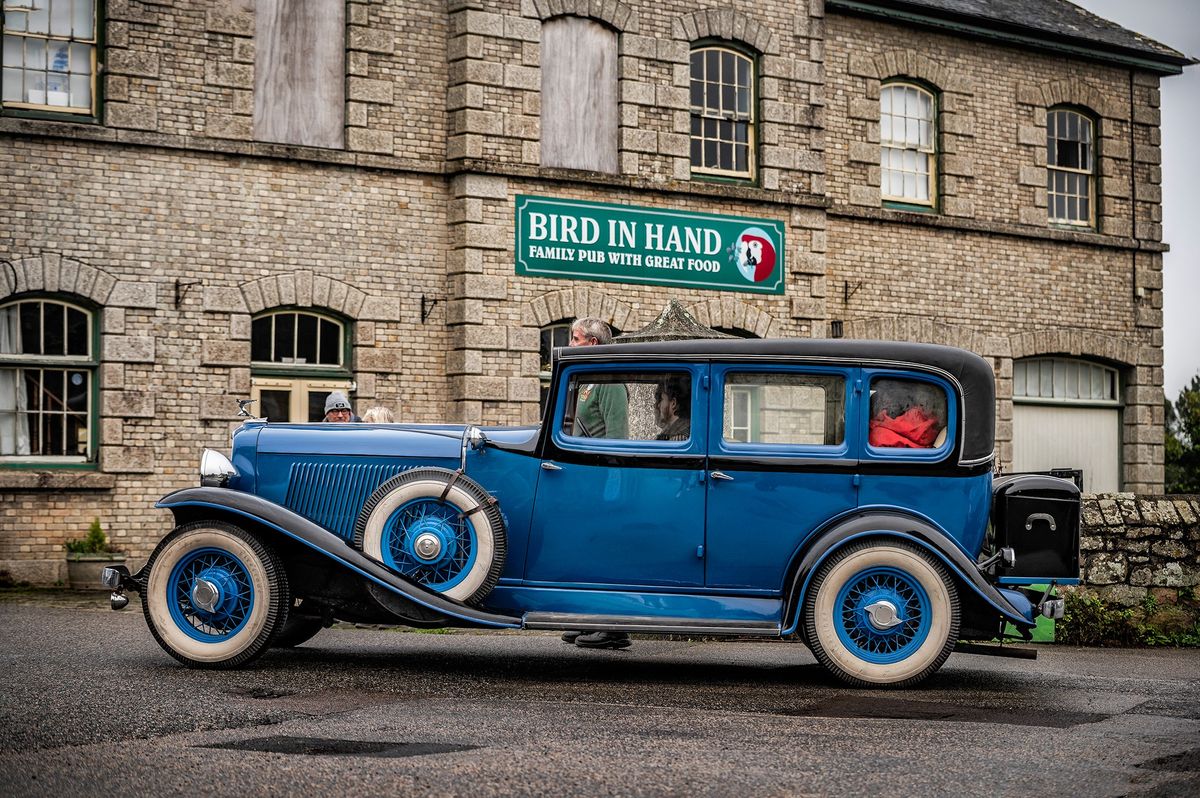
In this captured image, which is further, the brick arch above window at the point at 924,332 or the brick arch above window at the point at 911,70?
the brick arch above window at the point at 911,70

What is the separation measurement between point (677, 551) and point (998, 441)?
13.4 meters

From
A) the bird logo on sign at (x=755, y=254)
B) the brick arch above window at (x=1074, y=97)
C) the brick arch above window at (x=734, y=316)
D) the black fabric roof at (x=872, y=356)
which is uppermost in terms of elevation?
the brick arch above window at (x=1074, y=97)

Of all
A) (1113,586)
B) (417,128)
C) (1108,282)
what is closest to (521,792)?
(1113,586)

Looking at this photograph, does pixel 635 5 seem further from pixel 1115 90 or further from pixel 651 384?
pixel 651 384

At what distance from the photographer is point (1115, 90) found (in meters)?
21.8

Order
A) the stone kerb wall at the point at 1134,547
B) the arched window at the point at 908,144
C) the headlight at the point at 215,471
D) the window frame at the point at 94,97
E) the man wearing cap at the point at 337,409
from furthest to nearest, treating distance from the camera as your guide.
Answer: the arched window at the point at 908,144, the window frame at the point at 94,97, the stone kerb wall at the point at 1134,547, the man wearing cap at the point at 337,409, the headlight at the point at 215,471

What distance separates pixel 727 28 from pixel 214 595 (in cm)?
1282

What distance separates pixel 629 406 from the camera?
311 inches

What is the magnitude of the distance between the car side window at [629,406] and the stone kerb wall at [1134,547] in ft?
15.9

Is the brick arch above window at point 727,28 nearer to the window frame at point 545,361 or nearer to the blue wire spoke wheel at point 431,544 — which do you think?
the window frame at point 545,361

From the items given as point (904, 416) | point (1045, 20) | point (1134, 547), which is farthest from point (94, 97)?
point (1045, 20)

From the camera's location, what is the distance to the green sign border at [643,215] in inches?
668

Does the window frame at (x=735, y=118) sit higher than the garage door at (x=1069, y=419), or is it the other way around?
the window frame at (x=735, y=118)

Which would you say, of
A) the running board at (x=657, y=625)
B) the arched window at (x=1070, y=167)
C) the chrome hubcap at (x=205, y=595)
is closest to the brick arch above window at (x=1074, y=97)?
the arched window at (x=1070, y=167)
